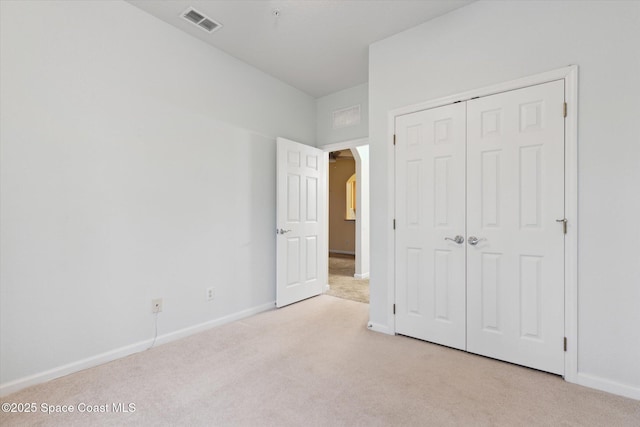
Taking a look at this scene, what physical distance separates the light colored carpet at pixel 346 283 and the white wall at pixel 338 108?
214cm

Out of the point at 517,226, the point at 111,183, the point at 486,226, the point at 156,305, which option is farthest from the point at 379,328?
the point at 111,183

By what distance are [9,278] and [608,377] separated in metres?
3.86

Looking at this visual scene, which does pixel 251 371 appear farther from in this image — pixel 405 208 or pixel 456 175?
pixel 456 175

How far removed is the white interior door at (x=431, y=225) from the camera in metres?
2.53

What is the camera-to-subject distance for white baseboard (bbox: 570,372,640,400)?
1871 mm

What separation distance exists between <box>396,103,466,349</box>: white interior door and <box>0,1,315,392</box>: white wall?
5.61ft

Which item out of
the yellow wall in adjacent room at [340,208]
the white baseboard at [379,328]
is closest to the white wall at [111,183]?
the white baseboard at [379,328]

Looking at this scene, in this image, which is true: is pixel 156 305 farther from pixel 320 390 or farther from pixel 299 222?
pixel 299 222

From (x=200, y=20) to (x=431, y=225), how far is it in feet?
8.87

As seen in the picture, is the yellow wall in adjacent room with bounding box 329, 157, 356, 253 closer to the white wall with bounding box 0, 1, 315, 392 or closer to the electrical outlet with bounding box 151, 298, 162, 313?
the white wall with bounding box 0, 1, 315, 392

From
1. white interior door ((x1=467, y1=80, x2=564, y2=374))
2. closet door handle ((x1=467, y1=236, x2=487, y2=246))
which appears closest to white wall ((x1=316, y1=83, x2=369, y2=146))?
white interior door ((x1=467, y1=80, x2=564, y2=374))

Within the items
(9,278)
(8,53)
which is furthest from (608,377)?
(8,53)

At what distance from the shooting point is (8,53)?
6.39ft

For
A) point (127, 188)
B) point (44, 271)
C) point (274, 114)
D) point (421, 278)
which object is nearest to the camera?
point (44, 271)
